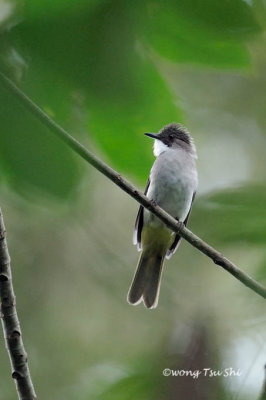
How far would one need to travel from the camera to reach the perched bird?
4.45m

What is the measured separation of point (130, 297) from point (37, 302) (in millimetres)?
2361

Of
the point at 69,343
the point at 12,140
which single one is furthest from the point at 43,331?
the point at 12,140

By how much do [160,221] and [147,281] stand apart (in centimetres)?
45

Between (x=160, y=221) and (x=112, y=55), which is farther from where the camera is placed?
(x=160, y=221)

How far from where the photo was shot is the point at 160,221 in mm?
4523

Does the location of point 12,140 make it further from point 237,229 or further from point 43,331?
point 43,331

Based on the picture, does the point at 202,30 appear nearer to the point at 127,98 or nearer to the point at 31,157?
the point at 127,98

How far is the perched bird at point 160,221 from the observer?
175 inches

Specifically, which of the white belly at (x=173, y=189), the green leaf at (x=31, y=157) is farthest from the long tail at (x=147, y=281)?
the green leaf at (x=31, y=157)

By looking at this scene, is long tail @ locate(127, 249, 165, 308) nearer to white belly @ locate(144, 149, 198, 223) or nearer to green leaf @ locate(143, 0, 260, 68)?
white belly @ locate(144, 149, 198, 223)

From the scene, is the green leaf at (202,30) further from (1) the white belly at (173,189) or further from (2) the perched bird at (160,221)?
(1) the white belly at (173,189)

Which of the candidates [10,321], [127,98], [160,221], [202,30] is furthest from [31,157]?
[160,221]

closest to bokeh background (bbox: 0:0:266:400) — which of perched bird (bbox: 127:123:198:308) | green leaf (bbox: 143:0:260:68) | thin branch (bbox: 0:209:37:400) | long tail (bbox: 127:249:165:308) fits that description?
green leaf (bbox: 143:0:260:68)

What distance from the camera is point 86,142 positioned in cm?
106
